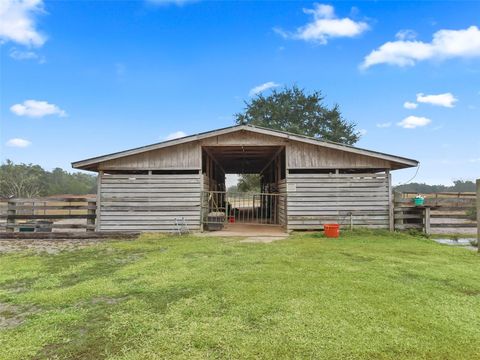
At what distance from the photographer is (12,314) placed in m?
3.51

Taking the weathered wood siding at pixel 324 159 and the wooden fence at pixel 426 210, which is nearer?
the wooden fence at pixel 426 210

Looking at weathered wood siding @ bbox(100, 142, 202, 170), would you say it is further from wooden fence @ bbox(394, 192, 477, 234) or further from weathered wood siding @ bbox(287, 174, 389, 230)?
wooden fence @ bbox(394, 192, 477, 234)

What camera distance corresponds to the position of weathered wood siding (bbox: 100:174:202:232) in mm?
11148

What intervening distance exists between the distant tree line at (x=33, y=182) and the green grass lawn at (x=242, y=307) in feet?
160

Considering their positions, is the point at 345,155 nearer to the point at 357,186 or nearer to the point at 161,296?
the point at 357,186

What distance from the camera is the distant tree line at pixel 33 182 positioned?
4912 cm

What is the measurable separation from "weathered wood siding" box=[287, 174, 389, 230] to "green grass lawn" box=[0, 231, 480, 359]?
4430 millimetres

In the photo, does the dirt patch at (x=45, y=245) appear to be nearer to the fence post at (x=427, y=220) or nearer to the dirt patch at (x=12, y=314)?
the dirt patch at (x=12, y=314)

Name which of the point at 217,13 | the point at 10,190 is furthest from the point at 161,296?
the point at 10,190

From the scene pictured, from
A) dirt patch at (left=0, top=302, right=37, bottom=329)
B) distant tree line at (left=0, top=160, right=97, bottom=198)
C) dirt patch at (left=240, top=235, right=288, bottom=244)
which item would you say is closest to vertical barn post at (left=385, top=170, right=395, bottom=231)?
dirt patch at (left=240, top=235, right=288, bottom=244)

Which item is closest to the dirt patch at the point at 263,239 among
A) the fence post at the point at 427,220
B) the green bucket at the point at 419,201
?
the green bucket at the point at 419,201

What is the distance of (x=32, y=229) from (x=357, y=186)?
11957mm

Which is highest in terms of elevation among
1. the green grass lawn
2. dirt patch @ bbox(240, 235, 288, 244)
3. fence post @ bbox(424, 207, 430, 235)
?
fence post @ bbox(424, 207, 430, 235)

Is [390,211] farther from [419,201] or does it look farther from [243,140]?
[243,140]
